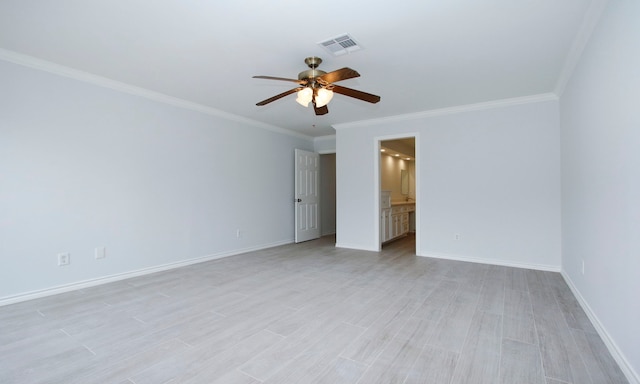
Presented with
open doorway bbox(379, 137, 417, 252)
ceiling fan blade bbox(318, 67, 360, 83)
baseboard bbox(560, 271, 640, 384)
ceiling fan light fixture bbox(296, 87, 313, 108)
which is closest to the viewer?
baseboard bbox(560, 271, 640, 384)

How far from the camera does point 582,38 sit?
2.59 meters

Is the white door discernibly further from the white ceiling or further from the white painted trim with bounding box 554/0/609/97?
the white painted trim with bounding box 554/0/609/97

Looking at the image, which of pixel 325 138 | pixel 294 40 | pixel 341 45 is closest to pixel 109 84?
pixel 294 40

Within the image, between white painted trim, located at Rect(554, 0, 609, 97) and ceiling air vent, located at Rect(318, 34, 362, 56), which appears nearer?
white painted trim, located at Rect(554, 0, 609, 97)

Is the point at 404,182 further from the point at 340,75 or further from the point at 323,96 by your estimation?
the point at 340,75

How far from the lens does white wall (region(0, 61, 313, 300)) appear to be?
300 centimetres

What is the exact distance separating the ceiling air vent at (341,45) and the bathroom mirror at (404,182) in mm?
5922

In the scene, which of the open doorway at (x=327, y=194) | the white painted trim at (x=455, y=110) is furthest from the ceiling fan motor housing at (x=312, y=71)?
the open doorway at (x=327, y=194)

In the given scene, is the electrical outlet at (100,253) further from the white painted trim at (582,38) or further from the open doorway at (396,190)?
the white painted trim at (582,38)

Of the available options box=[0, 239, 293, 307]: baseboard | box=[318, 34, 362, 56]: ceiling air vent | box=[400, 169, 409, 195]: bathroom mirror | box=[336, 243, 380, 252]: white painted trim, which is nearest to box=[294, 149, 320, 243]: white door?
box=[336, 243, 380, 252]: white painted trim

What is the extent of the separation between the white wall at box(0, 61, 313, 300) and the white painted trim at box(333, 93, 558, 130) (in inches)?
85.5

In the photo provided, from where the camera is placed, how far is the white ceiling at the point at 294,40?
2.23 m

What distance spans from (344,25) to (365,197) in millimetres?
3605

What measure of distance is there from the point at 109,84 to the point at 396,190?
6.46 meters
